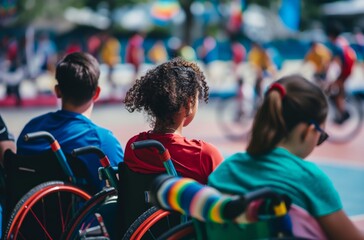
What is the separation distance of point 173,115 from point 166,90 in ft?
0.44

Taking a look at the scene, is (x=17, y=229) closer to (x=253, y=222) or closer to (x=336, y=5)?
(x=253, y=222)

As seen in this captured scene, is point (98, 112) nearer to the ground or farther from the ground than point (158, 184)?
nearer to the ground

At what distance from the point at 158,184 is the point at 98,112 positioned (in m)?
15.9

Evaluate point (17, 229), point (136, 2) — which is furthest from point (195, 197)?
point (136, 2)

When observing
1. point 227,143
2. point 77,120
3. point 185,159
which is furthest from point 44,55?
point 185,159

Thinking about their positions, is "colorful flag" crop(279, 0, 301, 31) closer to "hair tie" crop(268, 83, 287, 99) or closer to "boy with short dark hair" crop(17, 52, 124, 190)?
"boy with short dark hair" crop(17, 52, 124, 190)

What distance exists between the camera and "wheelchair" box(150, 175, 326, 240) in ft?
8.03

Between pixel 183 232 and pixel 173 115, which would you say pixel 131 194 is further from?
pixel 183 232

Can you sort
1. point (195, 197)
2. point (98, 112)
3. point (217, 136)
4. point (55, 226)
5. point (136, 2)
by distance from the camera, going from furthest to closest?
1. point (136, 2)
2. point (98, 112)
3. point (217, 136)
4. point (55, 226)
5. point (195, 197)

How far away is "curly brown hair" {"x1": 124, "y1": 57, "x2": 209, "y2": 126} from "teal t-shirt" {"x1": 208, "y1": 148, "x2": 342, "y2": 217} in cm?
97

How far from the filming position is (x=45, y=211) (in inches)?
158

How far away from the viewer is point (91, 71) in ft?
14.1

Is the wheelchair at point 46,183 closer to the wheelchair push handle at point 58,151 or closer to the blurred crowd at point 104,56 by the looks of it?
the wheelchair push handle at point 58,151

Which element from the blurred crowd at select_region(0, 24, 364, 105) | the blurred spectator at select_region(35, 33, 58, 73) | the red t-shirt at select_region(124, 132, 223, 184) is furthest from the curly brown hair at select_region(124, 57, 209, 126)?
the blurred spectator at select_region(35, 33, 58, 73)
